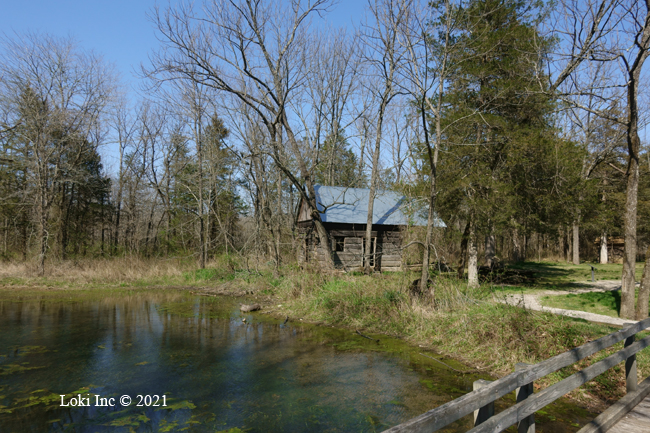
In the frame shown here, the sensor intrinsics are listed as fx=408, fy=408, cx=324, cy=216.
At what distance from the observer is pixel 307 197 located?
60.4ft

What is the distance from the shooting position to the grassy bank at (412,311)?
791 cm

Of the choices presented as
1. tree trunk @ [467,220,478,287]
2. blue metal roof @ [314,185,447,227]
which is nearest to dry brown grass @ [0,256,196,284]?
blue metal roof @ [314,185,447,227]

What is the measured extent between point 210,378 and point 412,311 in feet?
18.8

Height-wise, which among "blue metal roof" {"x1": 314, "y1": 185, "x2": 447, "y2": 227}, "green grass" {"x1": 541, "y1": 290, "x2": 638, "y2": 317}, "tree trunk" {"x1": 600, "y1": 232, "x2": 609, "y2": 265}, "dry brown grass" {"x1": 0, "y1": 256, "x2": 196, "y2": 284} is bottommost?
"dry brown grass" {"x1": 0, "y1": 256, "x2": 196, "y2": 284}

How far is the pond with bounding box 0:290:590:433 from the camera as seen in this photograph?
5891 millimetres

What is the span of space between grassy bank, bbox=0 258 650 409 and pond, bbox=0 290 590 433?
2.13 ft

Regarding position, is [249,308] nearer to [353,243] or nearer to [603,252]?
[353,243]

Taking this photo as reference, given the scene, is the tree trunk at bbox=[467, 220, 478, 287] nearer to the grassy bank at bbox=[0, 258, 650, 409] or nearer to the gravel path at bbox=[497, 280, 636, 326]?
the gravel path at bbox=[497, 280, 636, 326]

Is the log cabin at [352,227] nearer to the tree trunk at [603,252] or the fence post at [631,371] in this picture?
the fence post at [631,371]

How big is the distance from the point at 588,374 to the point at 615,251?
36.1 m

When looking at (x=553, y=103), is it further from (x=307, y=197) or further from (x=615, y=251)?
(x=615, y=251)

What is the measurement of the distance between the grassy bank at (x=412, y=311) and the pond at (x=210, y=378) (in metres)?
0.65

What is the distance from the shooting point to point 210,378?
760 centimetres

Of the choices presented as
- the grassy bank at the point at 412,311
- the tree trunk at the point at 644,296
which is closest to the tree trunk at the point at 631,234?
the tree trunk at the point at 644,296
